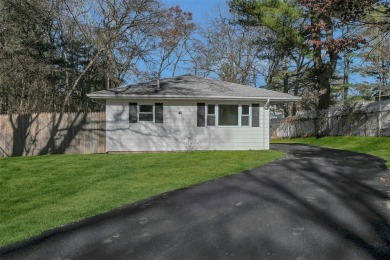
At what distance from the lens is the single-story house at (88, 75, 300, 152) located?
16.0 meters

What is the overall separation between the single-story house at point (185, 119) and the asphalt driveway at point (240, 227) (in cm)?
873

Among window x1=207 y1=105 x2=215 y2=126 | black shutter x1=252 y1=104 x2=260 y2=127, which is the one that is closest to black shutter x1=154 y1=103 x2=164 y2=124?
window x1=207 y1=105 x2=215 y2=126

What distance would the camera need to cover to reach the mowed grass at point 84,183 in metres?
5.80

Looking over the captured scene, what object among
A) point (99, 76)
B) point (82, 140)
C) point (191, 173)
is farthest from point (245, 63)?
point (191, 173)

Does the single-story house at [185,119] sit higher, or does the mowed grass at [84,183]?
the single-story house at [185,119]

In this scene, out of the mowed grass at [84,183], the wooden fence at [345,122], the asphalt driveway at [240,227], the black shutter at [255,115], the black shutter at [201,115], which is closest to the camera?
the asphalt driveway at [240,227]

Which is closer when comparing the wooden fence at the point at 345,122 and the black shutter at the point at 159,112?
the black shutter at the point at 159,112

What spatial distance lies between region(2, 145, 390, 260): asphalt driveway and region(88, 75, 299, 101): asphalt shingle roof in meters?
8.83

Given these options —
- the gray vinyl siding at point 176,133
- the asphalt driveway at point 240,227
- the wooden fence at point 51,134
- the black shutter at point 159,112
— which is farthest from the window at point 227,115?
the asphalt driveway at point 240,227

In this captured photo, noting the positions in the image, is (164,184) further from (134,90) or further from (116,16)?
(116,16)

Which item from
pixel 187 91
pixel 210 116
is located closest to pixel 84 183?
pixel 210 116

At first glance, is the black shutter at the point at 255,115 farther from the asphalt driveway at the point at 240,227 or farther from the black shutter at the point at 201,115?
the asphalt driveway at the point at 240,227

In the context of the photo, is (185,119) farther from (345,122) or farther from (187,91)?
(345,122)

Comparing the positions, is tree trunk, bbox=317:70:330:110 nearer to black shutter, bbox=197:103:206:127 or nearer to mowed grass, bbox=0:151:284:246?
black shutter, bbox=197:103:206:127
